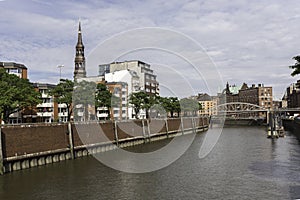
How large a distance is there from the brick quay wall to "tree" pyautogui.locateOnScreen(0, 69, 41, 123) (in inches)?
382

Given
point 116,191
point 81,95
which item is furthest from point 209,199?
point 81,95

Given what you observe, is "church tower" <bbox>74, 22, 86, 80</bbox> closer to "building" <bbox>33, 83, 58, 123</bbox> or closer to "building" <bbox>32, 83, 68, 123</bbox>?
"building" <bbox>32, 83, 68, 123</bbox>

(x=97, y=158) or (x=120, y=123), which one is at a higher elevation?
(x=120, y=123)

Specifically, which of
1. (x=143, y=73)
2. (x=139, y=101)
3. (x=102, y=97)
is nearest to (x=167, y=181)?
(x=102, y=97)

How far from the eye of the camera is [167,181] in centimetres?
3275

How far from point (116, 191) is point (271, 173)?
1590 centimetres

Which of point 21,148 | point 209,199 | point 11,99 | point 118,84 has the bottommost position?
point 209,199

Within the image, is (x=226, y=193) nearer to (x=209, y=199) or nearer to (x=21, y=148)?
(x=209, y=199)

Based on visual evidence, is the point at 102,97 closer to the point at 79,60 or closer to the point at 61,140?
the point at 61,140

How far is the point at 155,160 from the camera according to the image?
46250 millimetres

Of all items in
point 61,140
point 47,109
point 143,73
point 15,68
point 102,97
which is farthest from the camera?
point 143,73

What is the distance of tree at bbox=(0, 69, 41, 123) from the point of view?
2003 inches

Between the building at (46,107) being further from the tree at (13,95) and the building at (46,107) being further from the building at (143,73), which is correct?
the building at (143,73)

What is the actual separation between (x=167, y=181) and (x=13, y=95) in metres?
29.6
